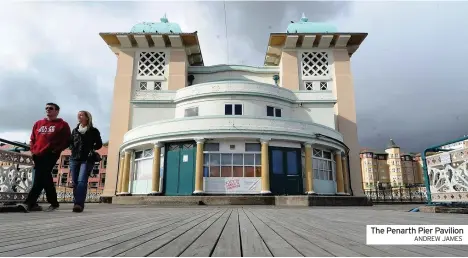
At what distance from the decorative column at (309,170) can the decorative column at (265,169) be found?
7.52ft

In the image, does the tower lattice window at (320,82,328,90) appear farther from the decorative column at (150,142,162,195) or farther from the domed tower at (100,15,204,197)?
the decorative column at (150,142,162,195)

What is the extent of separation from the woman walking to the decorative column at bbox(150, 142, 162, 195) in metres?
10.1

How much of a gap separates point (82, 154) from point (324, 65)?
73.1 feet

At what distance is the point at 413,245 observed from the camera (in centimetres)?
203

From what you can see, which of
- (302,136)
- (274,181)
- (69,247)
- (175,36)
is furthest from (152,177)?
(69,247)

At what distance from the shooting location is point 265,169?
588 inches

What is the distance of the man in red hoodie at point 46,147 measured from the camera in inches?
230

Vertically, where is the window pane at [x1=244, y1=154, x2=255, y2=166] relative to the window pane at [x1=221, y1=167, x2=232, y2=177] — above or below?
above

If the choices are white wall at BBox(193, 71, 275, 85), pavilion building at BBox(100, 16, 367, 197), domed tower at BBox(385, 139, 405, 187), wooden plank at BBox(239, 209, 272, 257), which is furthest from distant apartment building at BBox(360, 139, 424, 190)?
wooden plank at BBox(239, 209, 272, 257)

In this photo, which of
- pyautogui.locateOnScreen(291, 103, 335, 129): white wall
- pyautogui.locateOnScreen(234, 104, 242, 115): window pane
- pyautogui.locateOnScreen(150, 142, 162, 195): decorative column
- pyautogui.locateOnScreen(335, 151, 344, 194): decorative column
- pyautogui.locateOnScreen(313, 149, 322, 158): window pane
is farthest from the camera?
pyautogui.locateOnScreen(291, 103, 335, 129): white wall

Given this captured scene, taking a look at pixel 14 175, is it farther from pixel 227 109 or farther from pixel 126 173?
pixel 227 109

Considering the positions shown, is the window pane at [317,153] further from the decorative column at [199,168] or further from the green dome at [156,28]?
the green dome at [156,28]

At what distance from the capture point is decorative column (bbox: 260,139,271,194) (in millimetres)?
14672

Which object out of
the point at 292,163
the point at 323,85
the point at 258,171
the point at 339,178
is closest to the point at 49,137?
the point at 258,171
